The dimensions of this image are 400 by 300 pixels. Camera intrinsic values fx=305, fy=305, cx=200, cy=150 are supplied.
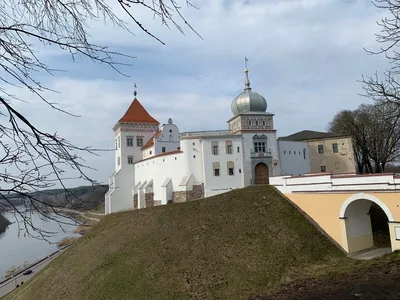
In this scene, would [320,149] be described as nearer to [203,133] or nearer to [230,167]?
[230,167]

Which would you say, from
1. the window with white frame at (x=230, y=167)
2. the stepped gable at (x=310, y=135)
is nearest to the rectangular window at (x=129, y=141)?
the window with white frame at (x=230, y=167)

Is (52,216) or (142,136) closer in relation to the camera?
(52,216)

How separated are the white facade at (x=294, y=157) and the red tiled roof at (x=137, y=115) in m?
18.0

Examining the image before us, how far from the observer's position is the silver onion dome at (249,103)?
96.6 ft

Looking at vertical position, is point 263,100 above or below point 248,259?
above

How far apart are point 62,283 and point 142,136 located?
78.5ft

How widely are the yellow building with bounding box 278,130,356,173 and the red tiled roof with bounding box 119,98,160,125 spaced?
19.9 m

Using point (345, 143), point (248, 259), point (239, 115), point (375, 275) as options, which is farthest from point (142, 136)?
point (375, 275)

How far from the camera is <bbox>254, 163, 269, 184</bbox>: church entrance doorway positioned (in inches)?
1094

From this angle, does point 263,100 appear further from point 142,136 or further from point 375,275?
point 375,275

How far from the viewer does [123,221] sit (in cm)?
2277

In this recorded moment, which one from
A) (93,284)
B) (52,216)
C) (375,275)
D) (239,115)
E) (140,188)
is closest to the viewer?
(52,216)

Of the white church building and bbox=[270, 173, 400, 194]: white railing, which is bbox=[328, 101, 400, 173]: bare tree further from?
bbox=[270, 173, 400, 194]: white railing

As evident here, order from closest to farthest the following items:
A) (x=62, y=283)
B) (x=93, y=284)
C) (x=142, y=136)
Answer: (x=93, y=284) < (x=62, y=283) < (x=142, y=136)
